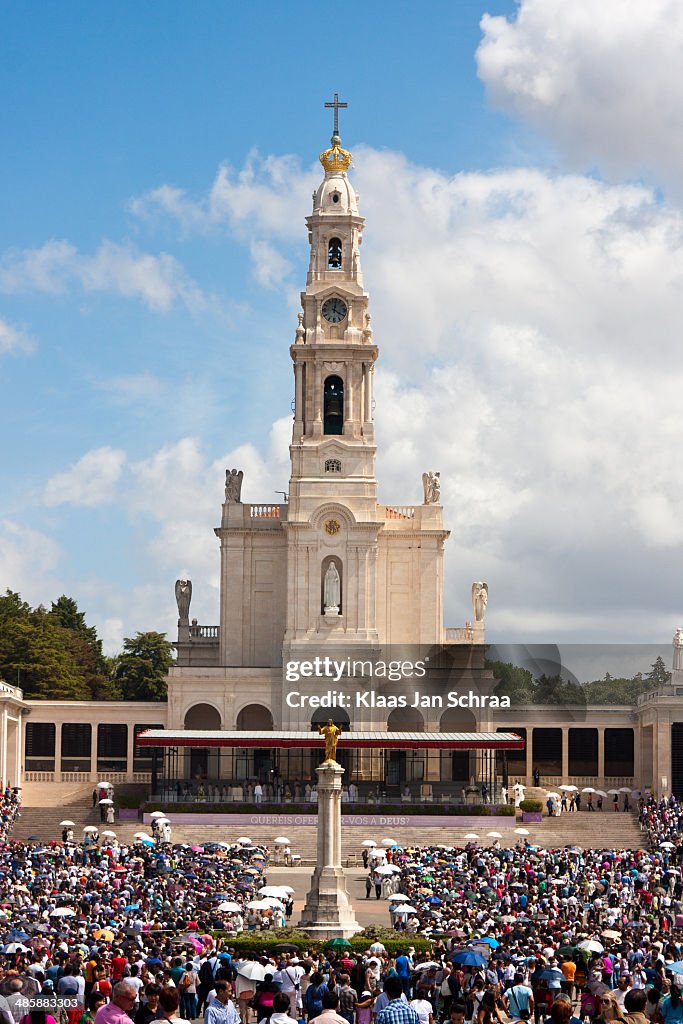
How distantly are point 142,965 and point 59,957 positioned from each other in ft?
9.80

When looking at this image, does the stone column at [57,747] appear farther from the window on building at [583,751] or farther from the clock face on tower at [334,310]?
the window on building at [583,751]

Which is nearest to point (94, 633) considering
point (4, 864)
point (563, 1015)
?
point (4, 864)

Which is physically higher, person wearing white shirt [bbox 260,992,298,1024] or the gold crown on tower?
the gold crown on tower

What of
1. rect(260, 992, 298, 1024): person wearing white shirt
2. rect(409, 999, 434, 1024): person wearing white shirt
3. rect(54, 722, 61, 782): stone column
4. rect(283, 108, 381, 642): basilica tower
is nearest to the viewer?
rect(260, 992, 298, 1024): person wearing white shirt

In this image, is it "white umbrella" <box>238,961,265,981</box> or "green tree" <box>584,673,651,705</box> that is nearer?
"white umbrella" <box>238,961,265,981</box>

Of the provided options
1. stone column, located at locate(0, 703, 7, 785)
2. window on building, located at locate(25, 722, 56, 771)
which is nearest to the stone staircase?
stone column, located at locate(0, 703, 7, 785)

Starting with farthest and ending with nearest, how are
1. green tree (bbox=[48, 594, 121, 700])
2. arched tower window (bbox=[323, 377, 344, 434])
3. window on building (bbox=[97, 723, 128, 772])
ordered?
green tree (bbox=[48, 594, 121, 700]), arched tower window (bbox=[323, 377, 344, 434]), window on building (bbox=[97, 723, 128, 772])

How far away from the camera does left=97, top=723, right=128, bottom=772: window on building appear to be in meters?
89.4

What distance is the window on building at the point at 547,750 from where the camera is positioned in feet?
295

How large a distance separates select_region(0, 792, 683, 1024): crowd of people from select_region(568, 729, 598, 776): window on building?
17.5m

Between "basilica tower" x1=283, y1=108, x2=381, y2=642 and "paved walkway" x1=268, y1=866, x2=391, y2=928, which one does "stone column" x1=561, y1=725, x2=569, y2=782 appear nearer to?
"basilica tower" x1=283, y1=108, x2=381, y2=642

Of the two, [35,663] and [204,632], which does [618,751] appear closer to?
[204,632]

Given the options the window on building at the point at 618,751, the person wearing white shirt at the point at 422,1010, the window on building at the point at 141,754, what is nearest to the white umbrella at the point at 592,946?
the person wearing white shirt at the point at 422,1010

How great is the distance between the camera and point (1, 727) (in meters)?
83.3
